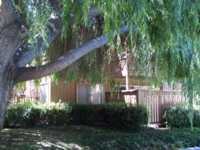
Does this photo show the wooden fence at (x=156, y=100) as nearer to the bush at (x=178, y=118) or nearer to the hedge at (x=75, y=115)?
the bush at (x=178, y=118)

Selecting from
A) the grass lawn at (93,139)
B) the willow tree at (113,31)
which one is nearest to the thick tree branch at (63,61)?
the willow tree at (113,31)

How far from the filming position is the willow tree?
6.07 meters

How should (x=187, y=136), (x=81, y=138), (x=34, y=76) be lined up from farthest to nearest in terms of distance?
1. (x=187, y=136)
2. (x=81, y=138)
3. (x=34, y=76)

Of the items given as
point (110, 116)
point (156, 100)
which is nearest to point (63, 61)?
point (110, 116)

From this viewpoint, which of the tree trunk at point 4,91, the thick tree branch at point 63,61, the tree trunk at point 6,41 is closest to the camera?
the tree trunk at point 6,41

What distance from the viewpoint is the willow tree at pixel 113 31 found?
607cm

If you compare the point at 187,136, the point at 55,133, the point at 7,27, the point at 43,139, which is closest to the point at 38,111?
the point at 55,133

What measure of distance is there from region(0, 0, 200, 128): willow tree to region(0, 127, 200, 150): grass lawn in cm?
294

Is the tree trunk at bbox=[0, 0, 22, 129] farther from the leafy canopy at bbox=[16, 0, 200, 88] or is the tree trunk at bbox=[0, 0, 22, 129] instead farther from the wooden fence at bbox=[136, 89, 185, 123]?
the wooden fence at bbox=[136, 89, 185, 123]

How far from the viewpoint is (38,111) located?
53.4ft

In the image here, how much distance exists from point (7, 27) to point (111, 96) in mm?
12132

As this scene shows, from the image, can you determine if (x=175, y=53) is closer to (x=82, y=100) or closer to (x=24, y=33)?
(x=24, y=33)

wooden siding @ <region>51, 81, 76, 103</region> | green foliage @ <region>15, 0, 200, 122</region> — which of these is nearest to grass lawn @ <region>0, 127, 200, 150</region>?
wooden siding @ <region>51, 81, 76, 103</region>

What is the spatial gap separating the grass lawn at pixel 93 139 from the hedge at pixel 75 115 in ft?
2.53
